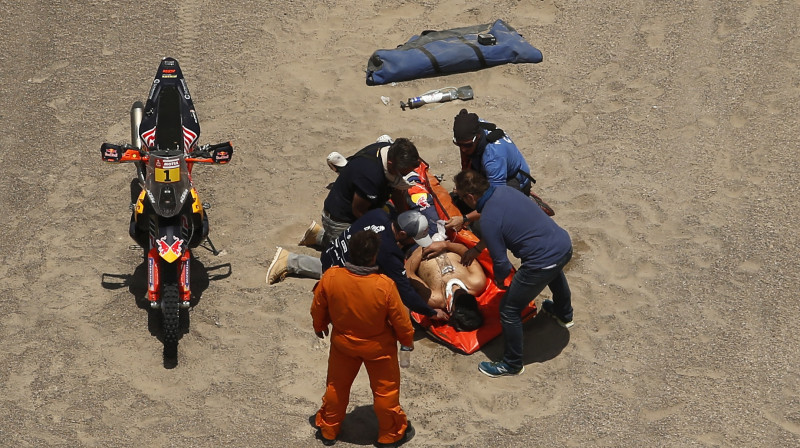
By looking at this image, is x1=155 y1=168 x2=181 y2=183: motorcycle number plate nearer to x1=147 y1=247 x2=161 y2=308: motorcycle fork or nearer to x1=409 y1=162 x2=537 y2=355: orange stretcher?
x1=147 y1=247 x2=161 y2=308: motorcycle fork

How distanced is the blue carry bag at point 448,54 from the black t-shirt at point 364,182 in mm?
3282

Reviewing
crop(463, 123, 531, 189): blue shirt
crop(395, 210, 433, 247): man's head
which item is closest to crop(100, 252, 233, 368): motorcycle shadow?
crop(395, 210, 433, 247): man's head

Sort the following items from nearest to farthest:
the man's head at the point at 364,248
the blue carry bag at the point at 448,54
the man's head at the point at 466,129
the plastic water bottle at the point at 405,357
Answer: the man's head at the point at 364,248 < the plastic water bottle at the point at 405,357 < the man's head at the point at 466,129 < the blue carry bag at the point at 448,54

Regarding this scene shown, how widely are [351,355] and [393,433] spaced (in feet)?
2.86

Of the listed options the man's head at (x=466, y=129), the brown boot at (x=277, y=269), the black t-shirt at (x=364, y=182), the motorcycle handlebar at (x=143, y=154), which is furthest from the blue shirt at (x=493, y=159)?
the motorcycle handlebar at (x=143, y=154)

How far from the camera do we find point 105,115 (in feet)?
39.9

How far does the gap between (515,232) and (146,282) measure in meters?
3.71

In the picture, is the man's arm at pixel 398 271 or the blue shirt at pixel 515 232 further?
the blue shirt at pixel 515 232

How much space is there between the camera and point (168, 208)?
8781 millimetres

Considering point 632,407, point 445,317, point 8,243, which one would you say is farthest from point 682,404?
point 8,243

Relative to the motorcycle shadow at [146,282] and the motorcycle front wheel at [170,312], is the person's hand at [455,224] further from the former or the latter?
the motorcycle front wheel at [170,312]

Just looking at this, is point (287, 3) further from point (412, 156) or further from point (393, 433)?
point (393, 433)

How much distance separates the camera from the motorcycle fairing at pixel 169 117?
9688 mm

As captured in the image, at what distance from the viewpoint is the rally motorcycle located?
8758mm
